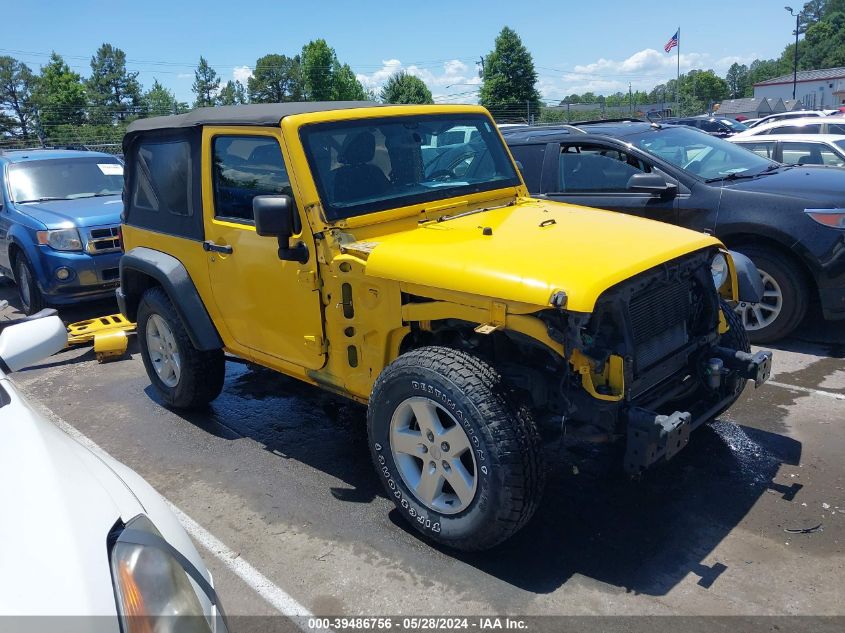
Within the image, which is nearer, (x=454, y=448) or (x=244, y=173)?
(x=454, y=448)

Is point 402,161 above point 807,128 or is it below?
above

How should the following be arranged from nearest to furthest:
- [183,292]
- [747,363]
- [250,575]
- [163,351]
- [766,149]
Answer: [250,575] → [747,363] → [183,292] → [163,351] → [766,149]

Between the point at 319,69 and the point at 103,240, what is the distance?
75420mm

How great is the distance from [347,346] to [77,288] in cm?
536

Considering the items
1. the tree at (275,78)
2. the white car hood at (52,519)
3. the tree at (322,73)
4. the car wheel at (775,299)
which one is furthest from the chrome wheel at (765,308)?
the tree at (275,78)

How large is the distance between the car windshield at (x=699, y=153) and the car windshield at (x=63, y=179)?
6760 millimetres

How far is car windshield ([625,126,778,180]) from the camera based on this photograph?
6.50 m

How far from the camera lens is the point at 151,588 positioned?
5.52 ft

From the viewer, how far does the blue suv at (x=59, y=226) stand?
25.6 feet

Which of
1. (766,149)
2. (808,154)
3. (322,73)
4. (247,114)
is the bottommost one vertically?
(808,154)

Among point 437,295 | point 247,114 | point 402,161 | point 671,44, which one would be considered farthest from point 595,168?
point 671,44

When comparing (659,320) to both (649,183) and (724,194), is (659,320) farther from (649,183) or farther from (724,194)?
(724,194)

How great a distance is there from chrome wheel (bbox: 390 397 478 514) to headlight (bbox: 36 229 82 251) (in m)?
5.92

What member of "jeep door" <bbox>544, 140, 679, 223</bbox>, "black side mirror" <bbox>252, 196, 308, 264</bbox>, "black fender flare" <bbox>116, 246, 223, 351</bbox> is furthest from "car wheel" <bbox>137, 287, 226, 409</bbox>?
"jeep door" <bbox>544, 140, 679, 223</bbox>
